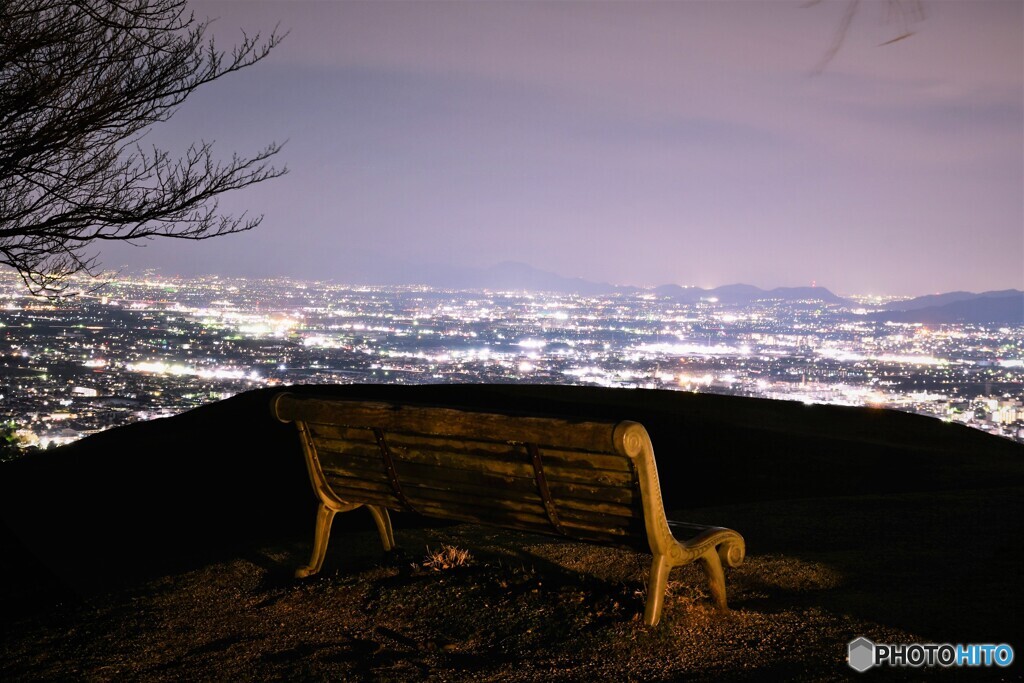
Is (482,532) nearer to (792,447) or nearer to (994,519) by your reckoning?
(994,519)

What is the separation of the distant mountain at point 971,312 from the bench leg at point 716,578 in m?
38.3

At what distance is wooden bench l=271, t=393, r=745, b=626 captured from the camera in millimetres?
3785

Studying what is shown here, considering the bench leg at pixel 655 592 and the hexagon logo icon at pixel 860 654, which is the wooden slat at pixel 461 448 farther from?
the hexagon logo icon at pixel 860 654

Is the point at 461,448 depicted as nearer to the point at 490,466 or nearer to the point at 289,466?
the point at 490,466

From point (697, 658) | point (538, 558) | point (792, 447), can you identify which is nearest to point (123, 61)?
point (538, 558)

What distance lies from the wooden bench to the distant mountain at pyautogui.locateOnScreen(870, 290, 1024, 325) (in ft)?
127

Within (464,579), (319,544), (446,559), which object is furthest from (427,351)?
(464,579)

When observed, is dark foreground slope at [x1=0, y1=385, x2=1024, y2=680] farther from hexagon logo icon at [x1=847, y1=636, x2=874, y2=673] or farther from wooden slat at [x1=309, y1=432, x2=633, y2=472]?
wooden slat at [x1=309, y1=432, x2=633, y2=472]

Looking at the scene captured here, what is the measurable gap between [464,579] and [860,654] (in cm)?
201

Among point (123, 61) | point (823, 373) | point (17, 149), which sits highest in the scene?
point (123, 61)

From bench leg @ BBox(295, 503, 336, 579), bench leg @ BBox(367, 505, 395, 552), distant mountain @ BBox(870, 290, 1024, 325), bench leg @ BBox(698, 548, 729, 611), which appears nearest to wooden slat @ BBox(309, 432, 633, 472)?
bench leg @ BBox(295, 503, 336, 579)

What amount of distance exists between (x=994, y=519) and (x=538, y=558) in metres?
3.81

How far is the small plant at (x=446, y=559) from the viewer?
5.02m

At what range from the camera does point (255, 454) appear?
995cm
